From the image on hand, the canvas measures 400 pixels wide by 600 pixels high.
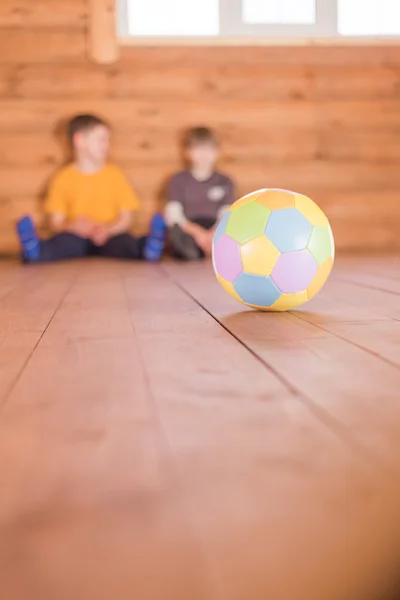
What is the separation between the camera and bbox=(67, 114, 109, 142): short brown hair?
3492 millimetres

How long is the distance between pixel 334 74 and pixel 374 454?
11.6ft

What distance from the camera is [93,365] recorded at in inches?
38.0

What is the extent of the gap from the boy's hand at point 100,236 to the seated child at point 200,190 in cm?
33

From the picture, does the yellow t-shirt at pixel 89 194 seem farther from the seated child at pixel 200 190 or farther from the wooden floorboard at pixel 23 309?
the wooden floorboard at pixel 23 309

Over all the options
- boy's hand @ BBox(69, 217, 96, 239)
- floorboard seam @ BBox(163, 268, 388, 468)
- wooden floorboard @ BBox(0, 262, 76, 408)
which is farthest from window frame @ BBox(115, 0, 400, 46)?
floorboard seam @ BBox(163, 268, 388, 468)

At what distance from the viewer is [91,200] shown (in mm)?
3619

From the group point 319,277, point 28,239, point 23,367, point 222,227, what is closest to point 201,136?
point 28,239

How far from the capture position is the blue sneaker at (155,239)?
320 centimetres

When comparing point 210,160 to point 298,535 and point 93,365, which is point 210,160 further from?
point 298,535

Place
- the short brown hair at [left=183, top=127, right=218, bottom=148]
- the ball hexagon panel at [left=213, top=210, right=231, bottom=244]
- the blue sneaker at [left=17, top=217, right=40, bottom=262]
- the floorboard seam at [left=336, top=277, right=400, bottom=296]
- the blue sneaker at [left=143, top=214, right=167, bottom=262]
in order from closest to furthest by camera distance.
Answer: the ball hexagon panel at [left=213, top=210, right=231, bottom=244] → the floorboard seam at [left=336, top=277, right=400, bottom=296] → the blue sneaker at [left=17, top=217, right=40, bottom=262] → the blue sneaker at [left=143, top=214, right=167, bottom=262] → the short brown hair at [left=183, top=127, right=218, bottom=148]

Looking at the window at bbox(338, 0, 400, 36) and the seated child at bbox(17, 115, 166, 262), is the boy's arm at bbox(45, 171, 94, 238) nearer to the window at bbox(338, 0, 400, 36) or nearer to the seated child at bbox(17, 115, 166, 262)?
the seated child at bbox(17, 115, 166, 262)

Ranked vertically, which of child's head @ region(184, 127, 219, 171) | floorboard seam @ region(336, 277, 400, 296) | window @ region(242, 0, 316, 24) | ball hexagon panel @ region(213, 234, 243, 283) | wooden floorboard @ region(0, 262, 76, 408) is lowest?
floorboard seam @ region(336, 277, 400, 296)

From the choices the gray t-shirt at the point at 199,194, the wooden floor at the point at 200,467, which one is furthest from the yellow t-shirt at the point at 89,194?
the wooden floor at the point at 200,467

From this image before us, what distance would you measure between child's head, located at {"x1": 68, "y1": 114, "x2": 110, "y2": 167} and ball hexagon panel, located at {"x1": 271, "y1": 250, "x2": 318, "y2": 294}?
231 centimetres
